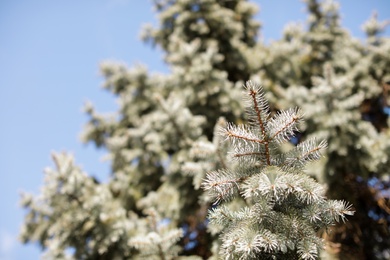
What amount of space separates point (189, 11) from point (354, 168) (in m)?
5.19

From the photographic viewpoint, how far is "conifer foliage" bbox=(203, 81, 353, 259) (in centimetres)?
174

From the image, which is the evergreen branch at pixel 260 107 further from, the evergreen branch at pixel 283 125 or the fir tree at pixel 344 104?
the fir tree at pixel 344 104

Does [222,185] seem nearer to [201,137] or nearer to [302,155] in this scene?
[302,155]

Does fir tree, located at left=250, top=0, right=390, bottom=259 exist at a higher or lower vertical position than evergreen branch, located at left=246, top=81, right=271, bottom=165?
higher

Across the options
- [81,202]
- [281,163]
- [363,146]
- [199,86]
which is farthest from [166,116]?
[363,146]

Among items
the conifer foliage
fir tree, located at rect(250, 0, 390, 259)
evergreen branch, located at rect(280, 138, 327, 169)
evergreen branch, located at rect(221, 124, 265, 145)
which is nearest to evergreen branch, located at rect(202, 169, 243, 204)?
the conifer foliage

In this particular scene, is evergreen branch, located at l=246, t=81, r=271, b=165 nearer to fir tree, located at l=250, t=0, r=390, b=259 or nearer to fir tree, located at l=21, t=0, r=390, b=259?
fir tree, located at l=21, t=0, r=390, b=259

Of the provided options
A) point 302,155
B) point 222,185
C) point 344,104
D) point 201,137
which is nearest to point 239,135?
point 222,185

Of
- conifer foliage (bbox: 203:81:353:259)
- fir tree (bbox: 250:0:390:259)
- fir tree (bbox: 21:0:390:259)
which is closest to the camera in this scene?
conifer foliage (bbox: 203:81:353:259)

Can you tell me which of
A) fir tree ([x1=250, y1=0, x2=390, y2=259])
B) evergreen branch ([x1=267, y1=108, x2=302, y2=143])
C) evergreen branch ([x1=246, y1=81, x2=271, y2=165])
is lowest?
evergreen branch ([x1=267, y1=108, x2=302, y2=143])

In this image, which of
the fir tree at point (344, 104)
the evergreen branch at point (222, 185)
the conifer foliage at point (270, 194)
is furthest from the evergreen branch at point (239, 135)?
the fir tree at point (344, 104)

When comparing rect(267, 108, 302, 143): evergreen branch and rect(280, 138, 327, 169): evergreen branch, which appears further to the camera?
rect(280, 138, 327, 169): evergreen branch

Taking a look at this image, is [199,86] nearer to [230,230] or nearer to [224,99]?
[224,99]

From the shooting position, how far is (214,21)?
7043mm
